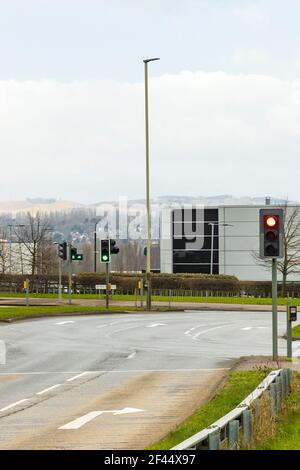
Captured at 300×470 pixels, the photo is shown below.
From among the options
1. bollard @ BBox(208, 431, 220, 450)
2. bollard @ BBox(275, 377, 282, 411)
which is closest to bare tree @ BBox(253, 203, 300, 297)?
bollard @ BBox(275, 377, 282, 411)

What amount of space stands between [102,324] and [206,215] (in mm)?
57173

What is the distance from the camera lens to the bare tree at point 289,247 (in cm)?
7494

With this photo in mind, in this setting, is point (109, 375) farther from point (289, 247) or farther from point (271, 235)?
point (289, 247)

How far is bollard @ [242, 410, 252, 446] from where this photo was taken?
12.6 m

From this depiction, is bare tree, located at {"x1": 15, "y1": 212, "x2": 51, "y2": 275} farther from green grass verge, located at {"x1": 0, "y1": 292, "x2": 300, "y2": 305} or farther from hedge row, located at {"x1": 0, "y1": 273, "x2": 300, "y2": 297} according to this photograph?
green grass verge, located at {"x1": 0, "y1": 292, "x2": 300, "y2": 305}

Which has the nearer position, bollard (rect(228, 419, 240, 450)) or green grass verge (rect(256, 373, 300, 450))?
bollard (rect(228, 419, 240, 450))

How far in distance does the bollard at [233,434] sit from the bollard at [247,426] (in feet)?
1.62

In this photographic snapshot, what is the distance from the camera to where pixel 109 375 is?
2395 centimetres

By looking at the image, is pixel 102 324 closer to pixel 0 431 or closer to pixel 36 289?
pixel 0 431

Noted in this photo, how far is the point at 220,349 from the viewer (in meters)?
31.9

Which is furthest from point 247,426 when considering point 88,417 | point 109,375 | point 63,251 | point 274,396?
point 63,251

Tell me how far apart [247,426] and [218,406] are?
166 inches

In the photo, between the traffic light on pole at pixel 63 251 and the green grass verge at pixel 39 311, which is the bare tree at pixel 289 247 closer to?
the traffic light on pole at pixel 63 251
